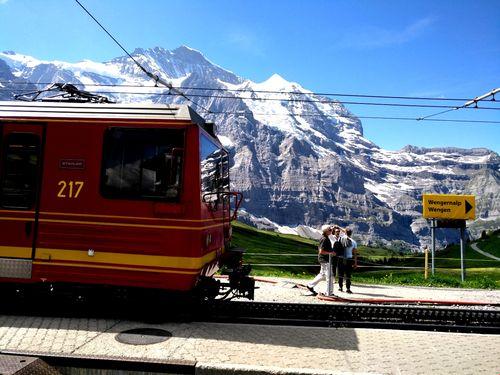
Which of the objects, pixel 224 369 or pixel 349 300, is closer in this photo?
pixel 224 369

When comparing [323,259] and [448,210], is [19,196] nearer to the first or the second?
[323,259]

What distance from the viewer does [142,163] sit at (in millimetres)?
8398

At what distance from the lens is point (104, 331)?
25.4ft

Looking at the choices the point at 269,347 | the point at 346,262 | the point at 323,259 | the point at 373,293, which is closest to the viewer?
the point at 269,347

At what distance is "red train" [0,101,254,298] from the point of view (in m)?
8.20

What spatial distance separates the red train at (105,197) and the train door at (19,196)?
0.06 ft

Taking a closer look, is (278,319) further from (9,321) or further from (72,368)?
(9,321)

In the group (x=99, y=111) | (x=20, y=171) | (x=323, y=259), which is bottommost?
(x=323, y=259)

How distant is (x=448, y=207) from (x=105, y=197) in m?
20.5

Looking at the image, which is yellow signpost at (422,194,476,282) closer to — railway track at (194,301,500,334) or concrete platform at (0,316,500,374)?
railway track at (194,301,500,334)

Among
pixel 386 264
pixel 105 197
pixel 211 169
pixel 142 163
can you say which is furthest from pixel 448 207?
pixel 386 264

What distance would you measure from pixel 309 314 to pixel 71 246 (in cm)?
503

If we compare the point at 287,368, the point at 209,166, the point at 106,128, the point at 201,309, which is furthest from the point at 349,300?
the point at 106,128

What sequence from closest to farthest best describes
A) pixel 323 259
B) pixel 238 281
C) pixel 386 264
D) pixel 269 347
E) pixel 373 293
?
1. pixel 269 347
2. pixel 238 281
3. pixel 323 259
4. pixel 373 293
5. pixel 386 264
